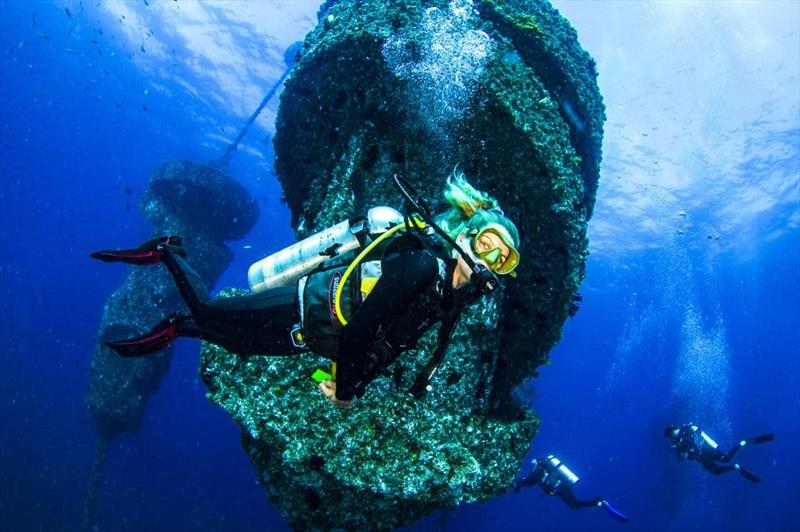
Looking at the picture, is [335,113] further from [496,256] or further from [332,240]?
[496,256]

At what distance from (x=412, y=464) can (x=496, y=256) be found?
2.51 meters

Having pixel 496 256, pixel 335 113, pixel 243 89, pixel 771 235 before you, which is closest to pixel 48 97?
pixel 243 89

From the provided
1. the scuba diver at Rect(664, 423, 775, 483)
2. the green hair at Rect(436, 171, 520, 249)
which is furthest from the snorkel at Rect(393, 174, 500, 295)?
the scuba diver at Rect(664, 423, 775, 483)

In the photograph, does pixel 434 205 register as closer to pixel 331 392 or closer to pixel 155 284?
pixel 331 392

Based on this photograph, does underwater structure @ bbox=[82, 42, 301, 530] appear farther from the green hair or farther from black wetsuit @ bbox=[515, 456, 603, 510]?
the green hair

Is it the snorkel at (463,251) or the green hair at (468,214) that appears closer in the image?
the snorkel at (463,251)

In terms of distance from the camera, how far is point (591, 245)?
4412cm

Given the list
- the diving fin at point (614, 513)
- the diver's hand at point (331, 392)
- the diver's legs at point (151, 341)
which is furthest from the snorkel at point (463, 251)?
the diving fin at point (614, 513)

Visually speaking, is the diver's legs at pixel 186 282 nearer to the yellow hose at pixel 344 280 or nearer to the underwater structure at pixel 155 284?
the yellow hose at pixel 344 280

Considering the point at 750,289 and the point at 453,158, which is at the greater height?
the point at 750,289

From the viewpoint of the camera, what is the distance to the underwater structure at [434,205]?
13.7 ft

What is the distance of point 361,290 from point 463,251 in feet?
2.43

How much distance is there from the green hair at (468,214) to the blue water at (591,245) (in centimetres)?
1807

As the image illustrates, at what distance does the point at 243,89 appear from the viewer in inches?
1342
